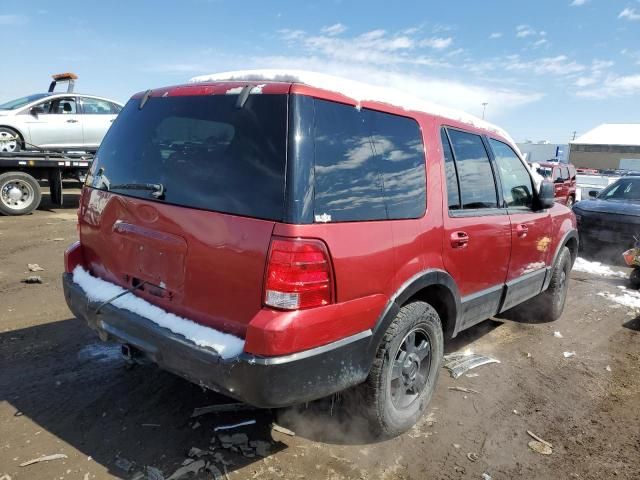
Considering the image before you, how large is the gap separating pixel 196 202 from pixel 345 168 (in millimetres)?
766

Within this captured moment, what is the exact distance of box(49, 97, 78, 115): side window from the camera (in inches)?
456

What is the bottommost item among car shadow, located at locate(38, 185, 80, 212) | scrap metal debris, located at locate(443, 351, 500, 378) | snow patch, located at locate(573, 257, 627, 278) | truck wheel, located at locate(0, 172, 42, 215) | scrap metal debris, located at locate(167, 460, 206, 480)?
snow patch, located at locate(573, 257, 627, 278)

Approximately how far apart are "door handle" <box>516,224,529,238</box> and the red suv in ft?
2.69

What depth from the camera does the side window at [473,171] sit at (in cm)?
339

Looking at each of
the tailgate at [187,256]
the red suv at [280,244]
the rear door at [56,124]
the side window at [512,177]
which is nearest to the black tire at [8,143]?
the rear door at [56,124]

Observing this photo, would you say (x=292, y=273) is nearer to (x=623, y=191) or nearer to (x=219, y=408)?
(x=219, y=408)

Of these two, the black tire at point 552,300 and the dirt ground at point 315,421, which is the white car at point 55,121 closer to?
the dirt ground at point 315,421

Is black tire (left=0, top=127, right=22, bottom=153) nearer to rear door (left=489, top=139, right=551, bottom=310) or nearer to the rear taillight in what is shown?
rear door (left=489, top=139, right=551, bottom=310)

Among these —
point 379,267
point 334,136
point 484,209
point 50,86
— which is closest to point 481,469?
point 379,267

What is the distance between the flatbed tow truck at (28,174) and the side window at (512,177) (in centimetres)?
940

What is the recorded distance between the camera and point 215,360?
2215 millimetres

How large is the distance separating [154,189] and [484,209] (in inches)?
91.5

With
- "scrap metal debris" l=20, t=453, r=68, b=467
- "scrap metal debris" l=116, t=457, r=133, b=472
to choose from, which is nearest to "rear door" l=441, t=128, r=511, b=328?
"scrap metal debris" l=116, t=457, r=133, b=472

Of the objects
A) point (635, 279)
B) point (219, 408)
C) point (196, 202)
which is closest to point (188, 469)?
point (219, 408)
